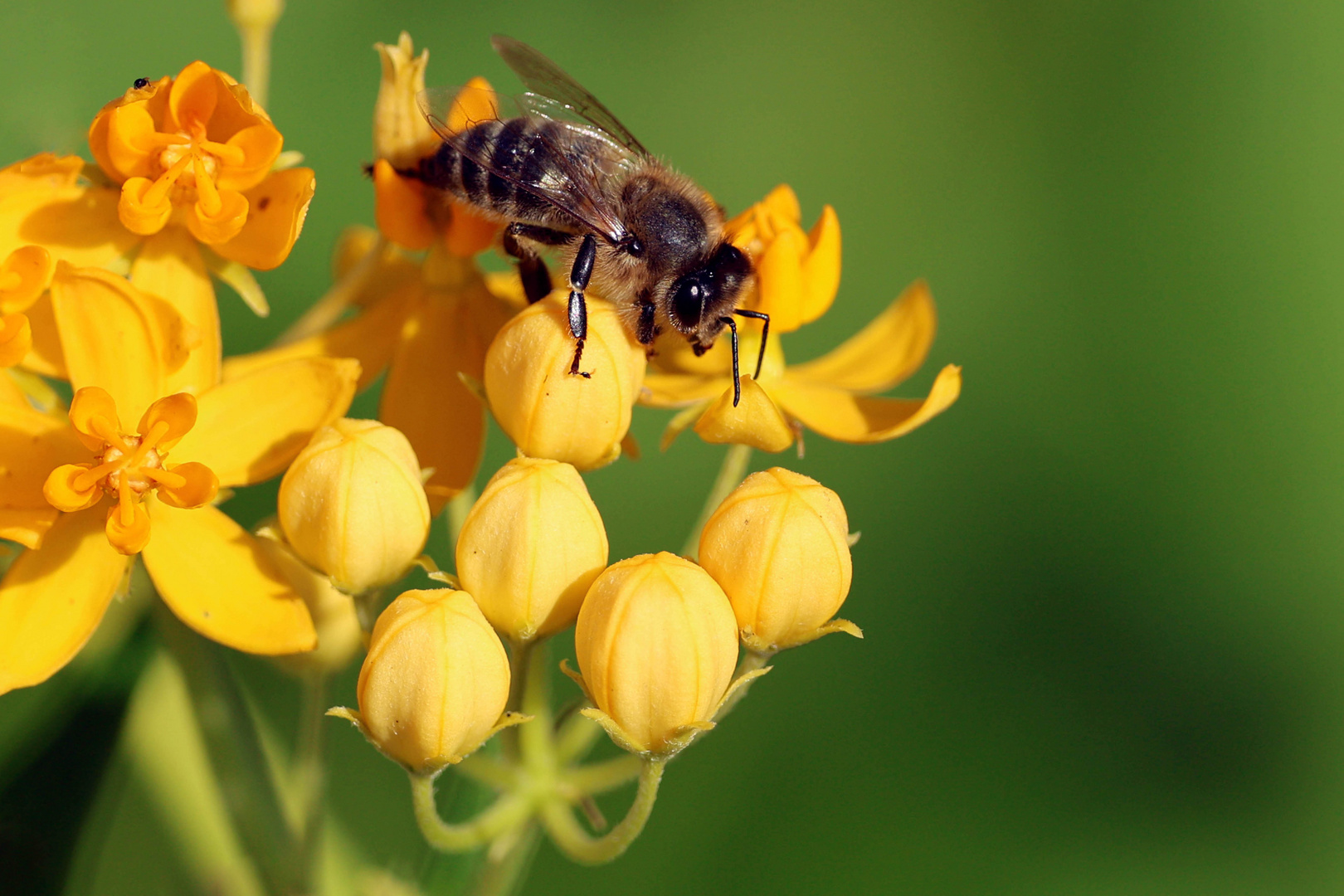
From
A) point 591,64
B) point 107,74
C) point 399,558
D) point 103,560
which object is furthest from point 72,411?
point 591,64

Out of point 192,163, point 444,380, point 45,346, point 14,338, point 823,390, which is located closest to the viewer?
point 14,338

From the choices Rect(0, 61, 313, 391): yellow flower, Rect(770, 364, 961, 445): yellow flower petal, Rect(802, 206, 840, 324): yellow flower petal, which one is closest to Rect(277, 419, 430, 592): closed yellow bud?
Rect(0, 61, 313, 391): yellow flower

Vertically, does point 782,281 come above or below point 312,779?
above

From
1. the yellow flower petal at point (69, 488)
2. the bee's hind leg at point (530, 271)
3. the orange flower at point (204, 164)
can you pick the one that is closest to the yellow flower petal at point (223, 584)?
the yellow flower petal at point (69, 488)

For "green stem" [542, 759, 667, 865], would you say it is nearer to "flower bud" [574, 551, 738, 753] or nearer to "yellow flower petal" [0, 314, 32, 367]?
"flower bud" [574, 551, 738, 753]

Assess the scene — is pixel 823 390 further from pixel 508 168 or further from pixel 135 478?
pixel 135 478

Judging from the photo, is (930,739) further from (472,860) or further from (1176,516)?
(472,860)

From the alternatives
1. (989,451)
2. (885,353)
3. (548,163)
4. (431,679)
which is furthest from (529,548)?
(989,451)
